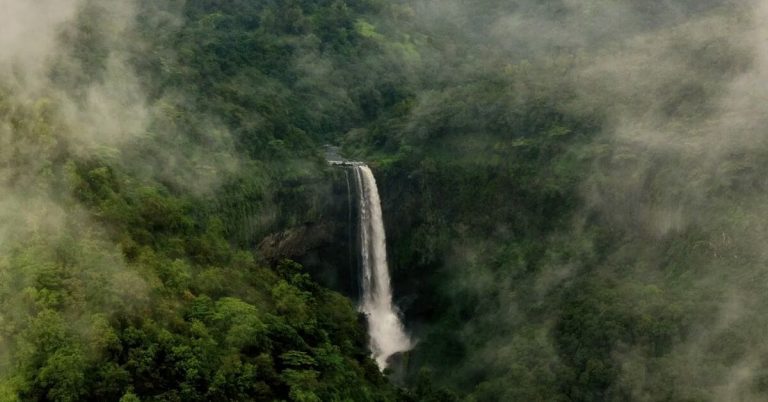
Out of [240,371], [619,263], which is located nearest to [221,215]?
[240,371]

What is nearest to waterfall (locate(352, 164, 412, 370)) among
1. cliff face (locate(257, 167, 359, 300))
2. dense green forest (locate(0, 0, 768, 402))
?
cliff face (locate(257, 167, 359, 300))

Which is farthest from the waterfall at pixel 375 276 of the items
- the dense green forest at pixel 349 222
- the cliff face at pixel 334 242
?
the dense green forest at pixel 349 222

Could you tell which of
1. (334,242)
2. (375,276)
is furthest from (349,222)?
(375,276)

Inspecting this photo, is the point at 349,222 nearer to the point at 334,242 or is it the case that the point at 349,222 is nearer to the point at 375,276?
the point at 334,242

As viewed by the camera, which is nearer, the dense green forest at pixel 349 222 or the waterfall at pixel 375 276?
the dense green forest at pixel 349 222

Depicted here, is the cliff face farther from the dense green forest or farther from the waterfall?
the waterfall

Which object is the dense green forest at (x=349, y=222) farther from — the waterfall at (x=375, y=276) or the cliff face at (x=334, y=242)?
the waterfall at (x=375, y=276)

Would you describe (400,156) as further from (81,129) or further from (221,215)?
(81,129)
